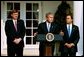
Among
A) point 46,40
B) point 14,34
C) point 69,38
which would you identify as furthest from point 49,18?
point 14,34

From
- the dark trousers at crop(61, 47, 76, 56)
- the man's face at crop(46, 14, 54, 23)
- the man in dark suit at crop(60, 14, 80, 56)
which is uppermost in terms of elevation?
the man's face at crop(46, 14, 54, 23)

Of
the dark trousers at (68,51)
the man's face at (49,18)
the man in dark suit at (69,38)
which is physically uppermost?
the man's face at (49,18)

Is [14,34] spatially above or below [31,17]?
below

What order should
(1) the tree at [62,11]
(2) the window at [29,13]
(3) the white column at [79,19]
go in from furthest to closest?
1. (2) the window at [29,13]
2. (1) the tree at [62,11]
3. (3) the white column at [79,19]

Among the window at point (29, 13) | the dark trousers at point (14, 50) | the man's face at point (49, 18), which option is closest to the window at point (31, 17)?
the window at point (29, 13)

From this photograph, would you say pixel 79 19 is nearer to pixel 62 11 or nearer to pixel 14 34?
pixel 62 11

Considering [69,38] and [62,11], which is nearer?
[69,38]

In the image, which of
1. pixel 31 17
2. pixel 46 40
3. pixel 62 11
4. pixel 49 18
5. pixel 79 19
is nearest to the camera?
pixel 46 40

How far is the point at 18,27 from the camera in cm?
880

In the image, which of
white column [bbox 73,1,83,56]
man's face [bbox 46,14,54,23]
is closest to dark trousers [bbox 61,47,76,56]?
man's face [bbox 46,14,54,23]

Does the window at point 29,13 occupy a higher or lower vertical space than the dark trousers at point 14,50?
higher

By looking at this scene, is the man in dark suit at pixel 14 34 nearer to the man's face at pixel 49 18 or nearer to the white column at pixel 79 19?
the man's face at pixel 49 18

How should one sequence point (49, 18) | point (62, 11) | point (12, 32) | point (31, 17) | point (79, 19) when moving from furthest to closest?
point (31, 17), point (62, 11), point (79, 19), point (12, 32), point (49, 18)

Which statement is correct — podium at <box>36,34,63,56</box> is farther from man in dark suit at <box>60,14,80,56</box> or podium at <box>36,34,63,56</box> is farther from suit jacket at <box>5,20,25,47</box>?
suit jacket at <box>5,20,25,47</box>
